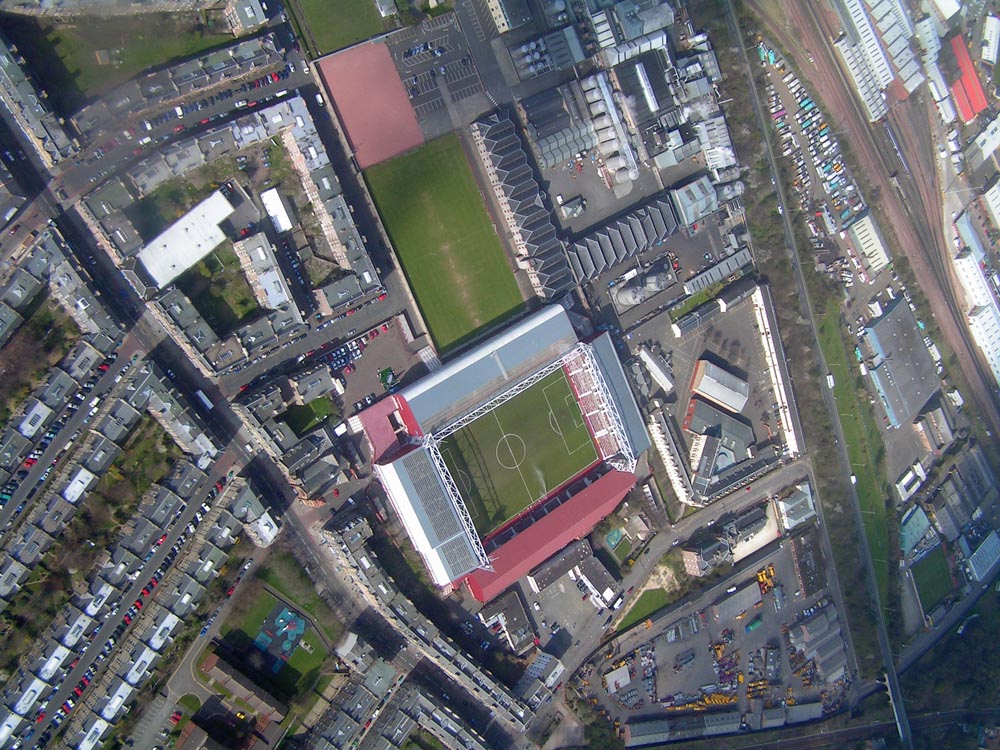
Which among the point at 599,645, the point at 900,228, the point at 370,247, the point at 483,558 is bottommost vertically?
the point at 599,645

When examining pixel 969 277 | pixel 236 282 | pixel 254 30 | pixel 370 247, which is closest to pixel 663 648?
pixel 370 247

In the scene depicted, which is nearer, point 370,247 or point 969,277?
point 370,247

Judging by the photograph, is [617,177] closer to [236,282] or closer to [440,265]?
[440,265]

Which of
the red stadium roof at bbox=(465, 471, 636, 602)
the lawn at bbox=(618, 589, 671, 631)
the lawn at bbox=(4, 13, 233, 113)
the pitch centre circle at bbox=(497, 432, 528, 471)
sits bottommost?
the lawn at bbox=(618, 589, 671, 631)

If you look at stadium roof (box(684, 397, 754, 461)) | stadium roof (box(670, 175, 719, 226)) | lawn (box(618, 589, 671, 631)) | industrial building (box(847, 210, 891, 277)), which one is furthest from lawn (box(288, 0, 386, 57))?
lawn (box(618, 589, 671, 631))

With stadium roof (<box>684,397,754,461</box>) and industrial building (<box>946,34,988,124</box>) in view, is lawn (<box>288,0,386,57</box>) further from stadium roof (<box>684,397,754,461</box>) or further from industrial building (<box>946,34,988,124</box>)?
industrial building (<box>946,34,988,124</box>)

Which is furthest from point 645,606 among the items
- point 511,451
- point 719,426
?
point 511,451

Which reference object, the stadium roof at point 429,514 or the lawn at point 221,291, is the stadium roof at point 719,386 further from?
the lawn at point 221,291

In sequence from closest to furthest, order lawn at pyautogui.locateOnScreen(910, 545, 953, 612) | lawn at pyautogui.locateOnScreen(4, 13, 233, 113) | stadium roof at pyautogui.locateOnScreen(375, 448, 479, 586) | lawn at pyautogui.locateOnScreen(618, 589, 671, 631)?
1. lawn at pyautogui.locateOnScreen(4, 13, 233, 113)
2. stadium roof at pyautogui.locateOnScreen(375, 448, 479, 586)
3. lawn at pyautogui.locateOnScreen(618, 589, 671, 631)
4. lawn at pyautogui.locateOnScreen(910, 545, 953, 612)
